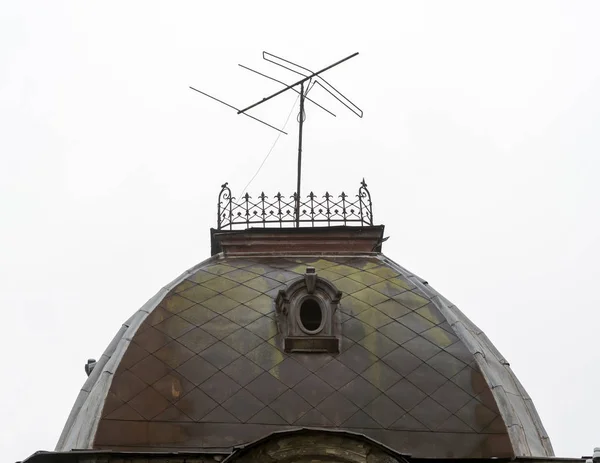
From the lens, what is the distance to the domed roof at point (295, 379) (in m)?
20.9

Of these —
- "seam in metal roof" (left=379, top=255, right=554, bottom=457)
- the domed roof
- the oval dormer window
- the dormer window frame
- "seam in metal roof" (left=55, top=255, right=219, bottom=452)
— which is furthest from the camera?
the oval dormer window

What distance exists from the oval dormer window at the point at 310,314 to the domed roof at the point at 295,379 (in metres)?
0.41

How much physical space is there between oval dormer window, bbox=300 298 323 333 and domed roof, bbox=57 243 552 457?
0.41 meters

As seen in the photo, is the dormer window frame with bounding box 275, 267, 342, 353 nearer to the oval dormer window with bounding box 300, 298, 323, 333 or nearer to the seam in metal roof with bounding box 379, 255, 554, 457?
the oval dormer window with bounding box 300, 298, 323, 333

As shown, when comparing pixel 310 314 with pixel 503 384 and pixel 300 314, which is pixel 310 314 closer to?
pixel 300 314

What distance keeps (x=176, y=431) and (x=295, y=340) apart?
2562mm

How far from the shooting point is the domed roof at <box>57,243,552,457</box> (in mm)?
20922

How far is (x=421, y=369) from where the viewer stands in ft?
71.8

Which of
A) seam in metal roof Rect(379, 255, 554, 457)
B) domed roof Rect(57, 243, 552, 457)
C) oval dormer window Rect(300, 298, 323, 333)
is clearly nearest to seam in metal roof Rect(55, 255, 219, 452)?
domed roof Rect(57, 243, 552, 457)

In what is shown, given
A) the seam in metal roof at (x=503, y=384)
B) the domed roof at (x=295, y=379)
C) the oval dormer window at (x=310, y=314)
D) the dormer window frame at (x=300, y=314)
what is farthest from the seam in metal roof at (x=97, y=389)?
the seam in metal roof at (x=503, y=384)

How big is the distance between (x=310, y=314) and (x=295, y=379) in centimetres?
154

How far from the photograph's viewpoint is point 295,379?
70.8ft

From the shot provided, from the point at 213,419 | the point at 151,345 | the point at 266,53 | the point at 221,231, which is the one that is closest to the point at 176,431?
the point at 213,419

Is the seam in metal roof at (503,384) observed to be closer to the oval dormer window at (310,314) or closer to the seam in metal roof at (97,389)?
the oval dormer window at (310,314)
